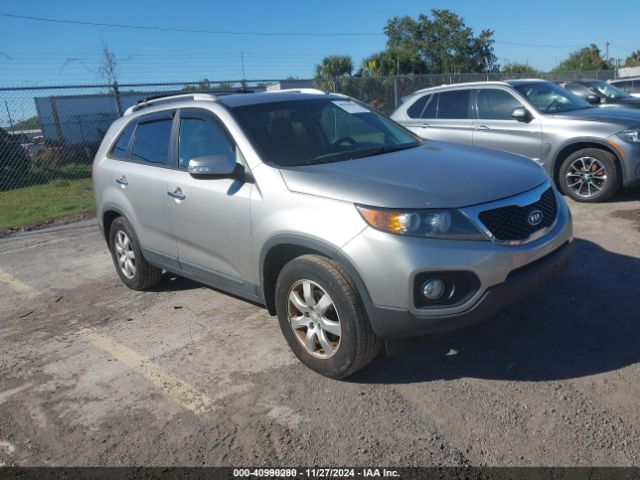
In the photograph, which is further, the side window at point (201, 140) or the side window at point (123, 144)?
the side window at point (123, 144)

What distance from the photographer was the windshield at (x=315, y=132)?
151 inches

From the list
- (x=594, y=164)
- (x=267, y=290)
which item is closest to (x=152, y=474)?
(x=267, y=290)

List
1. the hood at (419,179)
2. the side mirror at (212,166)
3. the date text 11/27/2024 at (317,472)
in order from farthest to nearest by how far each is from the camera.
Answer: the side mirror at (212,166)
the hood at (419,179)
the date text 11/27/2024 at (317,472)

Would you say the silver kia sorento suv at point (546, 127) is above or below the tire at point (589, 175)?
above

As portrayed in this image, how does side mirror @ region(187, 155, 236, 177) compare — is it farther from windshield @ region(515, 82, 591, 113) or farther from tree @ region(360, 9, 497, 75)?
tree @ region(360, 9, 497, 75)

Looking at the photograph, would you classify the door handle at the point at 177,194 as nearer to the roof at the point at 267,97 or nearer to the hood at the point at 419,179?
the roof at the point at 267,97

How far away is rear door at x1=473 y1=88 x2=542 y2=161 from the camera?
748cm

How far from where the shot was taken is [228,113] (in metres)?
4.01

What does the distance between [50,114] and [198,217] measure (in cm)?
2060

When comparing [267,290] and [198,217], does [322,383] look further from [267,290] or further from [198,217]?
[198,217]

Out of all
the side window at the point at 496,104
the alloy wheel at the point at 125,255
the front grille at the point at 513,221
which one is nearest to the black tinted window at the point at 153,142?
the alloy wheel at the point at 125,255

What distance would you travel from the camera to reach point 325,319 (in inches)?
129

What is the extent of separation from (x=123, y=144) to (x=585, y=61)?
69610mm

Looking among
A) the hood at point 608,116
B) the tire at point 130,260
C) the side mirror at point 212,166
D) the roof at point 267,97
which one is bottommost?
the tire at point 130,260
